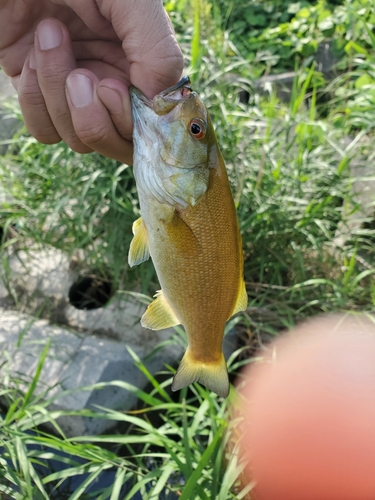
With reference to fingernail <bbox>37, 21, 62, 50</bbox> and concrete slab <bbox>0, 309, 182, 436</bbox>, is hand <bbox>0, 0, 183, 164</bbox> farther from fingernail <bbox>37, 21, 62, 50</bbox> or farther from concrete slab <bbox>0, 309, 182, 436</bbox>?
concrete slab <bbox>0, 309, 182, 436</bbox>

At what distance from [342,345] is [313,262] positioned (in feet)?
2.50

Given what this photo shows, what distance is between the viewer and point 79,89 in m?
1.26

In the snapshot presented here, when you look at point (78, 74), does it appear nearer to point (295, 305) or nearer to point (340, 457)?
point (340, 457)

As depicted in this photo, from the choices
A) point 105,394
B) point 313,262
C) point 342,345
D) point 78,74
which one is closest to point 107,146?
point 78,74

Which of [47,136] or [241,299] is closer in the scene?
[241,299]

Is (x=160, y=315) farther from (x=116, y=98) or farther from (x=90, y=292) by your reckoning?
(x=90, y=292)

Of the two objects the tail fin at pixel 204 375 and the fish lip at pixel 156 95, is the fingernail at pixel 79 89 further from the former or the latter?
the tail fin at pixel 204 375

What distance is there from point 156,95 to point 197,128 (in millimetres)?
144

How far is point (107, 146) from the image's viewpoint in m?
1.37

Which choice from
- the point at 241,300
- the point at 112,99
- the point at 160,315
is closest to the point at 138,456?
the point at 160,315

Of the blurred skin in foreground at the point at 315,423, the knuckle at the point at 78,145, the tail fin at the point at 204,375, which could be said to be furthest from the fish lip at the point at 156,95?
the blurred skin in foreground at the point at 315,423

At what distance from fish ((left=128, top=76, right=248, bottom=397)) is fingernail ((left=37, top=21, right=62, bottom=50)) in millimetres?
254

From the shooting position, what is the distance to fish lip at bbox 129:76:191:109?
1156mm

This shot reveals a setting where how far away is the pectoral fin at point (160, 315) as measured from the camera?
135cm
